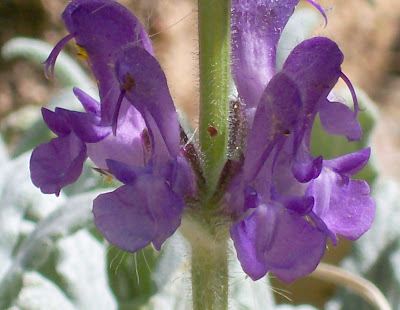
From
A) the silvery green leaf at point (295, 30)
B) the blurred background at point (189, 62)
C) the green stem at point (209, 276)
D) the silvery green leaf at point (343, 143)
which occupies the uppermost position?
the green stem at point (209, 276)

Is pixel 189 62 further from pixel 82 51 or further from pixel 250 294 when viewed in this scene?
pixel 82 51

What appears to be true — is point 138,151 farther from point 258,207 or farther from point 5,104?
point 5,104

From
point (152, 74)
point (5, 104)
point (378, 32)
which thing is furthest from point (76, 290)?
point (378, 32)

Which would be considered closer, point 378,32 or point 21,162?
point 21,162

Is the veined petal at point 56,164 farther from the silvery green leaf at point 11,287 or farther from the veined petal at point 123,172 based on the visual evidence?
the silvery green leaf at point 11,287

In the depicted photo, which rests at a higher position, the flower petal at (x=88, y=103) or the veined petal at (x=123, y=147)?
the flower petal at (x=88, y=103)

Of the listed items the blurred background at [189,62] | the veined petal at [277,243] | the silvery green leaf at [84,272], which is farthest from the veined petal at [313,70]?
the blurred background at [189,62]

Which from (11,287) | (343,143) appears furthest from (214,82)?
(343,143)
